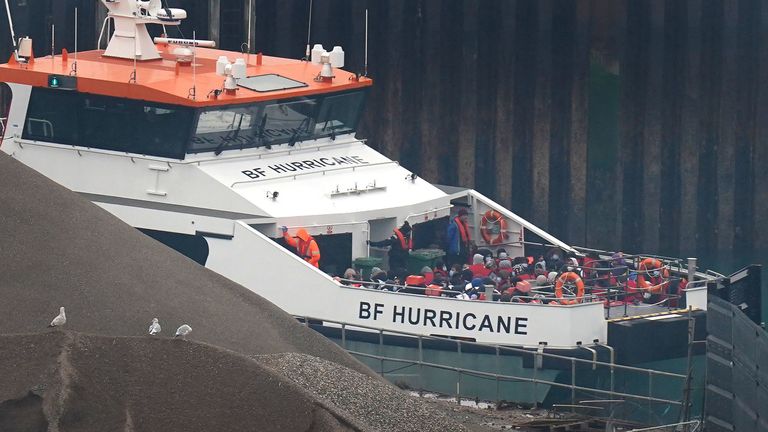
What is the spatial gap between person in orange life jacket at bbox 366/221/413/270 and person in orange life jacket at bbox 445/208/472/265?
2.94ft

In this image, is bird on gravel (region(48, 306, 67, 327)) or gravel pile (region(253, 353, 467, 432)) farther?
A: gravel pile (region(253, 353, 467, 432))

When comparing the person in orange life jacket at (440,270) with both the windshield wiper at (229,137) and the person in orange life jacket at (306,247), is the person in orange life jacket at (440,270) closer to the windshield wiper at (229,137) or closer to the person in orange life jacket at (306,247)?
the person in orange life jacket at (306,247)

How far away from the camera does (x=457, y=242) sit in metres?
20.5

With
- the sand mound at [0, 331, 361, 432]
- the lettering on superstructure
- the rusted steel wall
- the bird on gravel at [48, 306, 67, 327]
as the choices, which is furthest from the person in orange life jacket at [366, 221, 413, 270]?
the rusted steel wall

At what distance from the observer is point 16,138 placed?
2042 cm

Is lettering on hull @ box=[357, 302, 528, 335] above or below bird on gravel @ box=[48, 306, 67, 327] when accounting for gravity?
below

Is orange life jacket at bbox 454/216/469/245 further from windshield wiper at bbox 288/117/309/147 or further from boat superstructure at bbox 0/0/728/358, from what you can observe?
windshield wiper at bbox 288/117/309/147

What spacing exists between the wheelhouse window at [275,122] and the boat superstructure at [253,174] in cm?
2

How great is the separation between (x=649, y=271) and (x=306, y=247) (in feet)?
14.0

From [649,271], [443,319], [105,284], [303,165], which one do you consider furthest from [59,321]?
[649,271]

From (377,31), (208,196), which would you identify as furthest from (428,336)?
(377,31)

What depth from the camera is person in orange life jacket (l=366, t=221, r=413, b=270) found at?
1950cm

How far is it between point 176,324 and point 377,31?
12.7m

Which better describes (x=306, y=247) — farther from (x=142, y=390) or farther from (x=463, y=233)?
(x=142, y=390)
